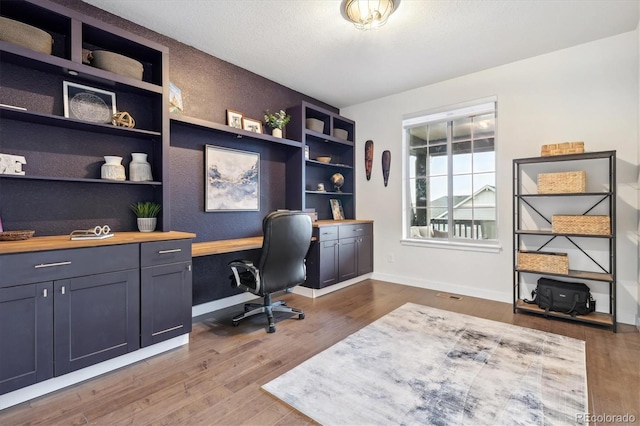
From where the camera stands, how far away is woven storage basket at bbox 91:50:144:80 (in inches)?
92.3

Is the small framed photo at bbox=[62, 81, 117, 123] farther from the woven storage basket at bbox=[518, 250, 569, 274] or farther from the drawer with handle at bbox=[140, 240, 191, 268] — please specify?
the woven storage basket at bbox=[518, 250, 569, 274]

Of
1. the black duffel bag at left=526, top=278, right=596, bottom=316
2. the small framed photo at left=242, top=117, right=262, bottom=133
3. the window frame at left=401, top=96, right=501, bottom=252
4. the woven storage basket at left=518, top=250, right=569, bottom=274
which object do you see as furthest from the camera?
the window frame at left=401, top=96, right=501, bottom=252

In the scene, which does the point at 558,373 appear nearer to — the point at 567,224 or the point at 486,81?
the point at 567,224

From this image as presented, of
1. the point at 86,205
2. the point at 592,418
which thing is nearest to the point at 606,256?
the point at 592,418

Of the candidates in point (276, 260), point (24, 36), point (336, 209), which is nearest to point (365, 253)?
point (336, 209)

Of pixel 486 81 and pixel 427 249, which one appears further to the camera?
pixel 427 249

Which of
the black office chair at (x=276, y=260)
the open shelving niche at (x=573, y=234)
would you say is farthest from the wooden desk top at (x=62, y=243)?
the open shelving niche at (x=573, y=234)

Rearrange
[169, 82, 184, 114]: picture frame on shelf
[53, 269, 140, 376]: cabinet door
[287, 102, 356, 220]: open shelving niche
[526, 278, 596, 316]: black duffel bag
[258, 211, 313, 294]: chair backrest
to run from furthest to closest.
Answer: [287, 102, 356, 220]: open shelving niche, [526, 278, 596, 316]: black duffel bag, [169, 82, 184, 114]: picture frame on shelf, [258, 211, 313, 294]: chair backrest, [53, 269, 140, 376]: cabinet door

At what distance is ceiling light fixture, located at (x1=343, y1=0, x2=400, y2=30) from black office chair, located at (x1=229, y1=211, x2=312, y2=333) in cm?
171

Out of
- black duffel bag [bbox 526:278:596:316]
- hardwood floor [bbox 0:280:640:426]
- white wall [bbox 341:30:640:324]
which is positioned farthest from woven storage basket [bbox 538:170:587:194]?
hardwood floor [bbox 0:280:640:426]

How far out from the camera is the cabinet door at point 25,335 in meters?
1.69

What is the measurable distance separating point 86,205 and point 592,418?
3641 millimetres

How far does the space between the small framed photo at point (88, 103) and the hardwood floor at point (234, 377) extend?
1.90 m

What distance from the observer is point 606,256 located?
305 cm
